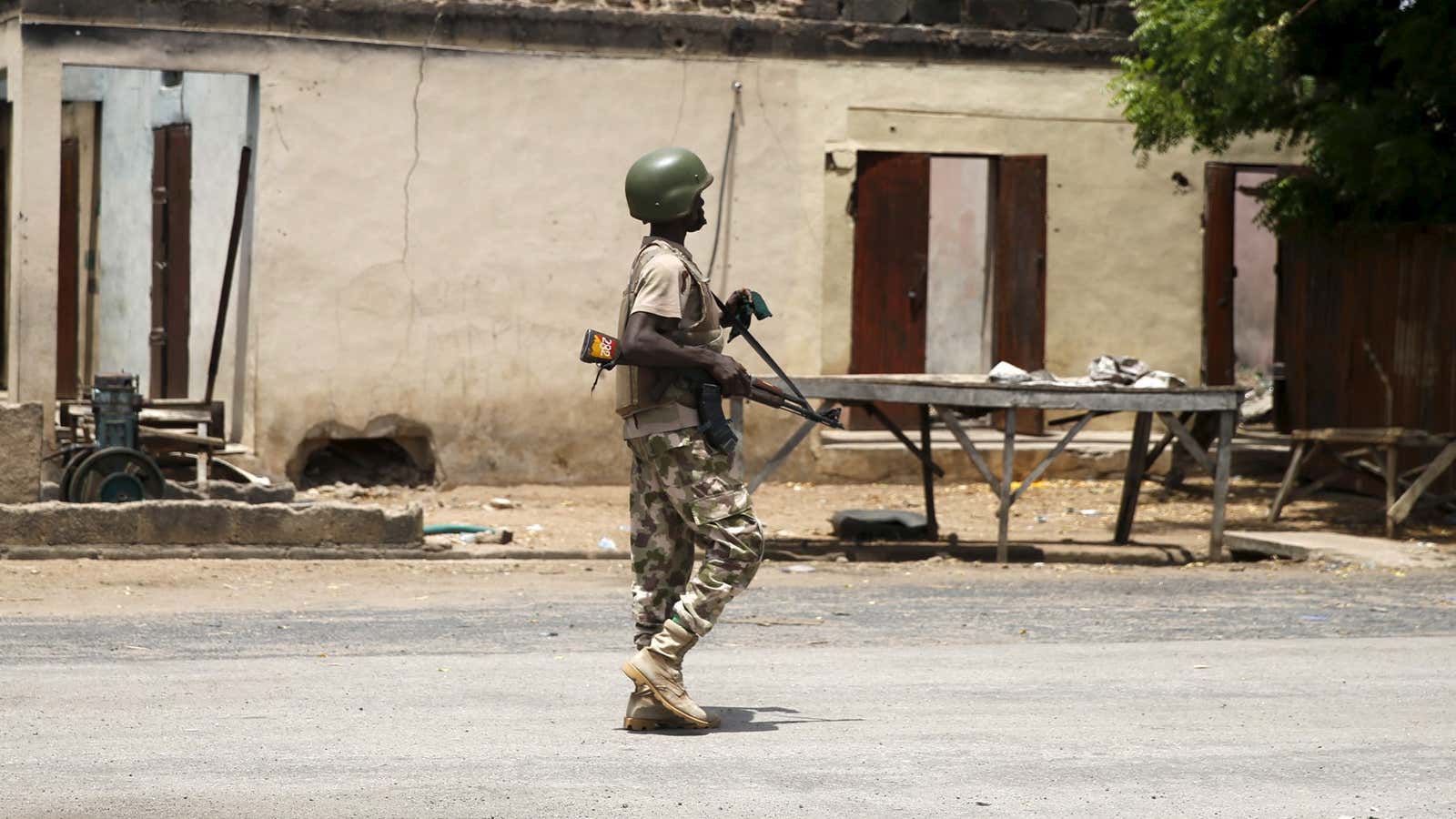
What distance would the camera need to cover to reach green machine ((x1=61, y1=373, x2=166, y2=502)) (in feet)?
38.5

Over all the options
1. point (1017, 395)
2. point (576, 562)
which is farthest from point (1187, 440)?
point (576, 562)

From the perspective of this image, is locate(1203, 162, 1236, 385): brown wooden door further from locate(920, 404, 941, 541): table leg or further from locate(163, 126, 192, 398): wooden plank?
locate(163, 126, 192, 398): wooden plank

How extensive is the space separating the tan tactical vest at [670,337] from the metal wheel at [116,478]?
6725mm

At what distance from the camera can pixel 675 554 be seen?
602cm

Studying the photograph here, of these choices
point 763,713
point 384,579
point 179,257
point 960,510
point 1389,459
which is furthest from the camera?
point 179,257

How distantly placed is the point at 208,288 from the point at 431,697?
10.2 m

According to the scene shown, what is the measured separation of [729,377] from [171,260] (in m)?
12.0

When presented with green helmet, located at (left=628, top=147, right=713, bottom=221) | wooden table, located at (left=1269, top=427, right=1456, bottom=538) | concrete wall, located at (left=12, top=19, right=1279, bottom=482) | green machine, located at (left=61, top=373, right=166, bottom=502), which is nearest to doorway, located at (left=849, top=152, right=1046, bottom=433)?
concrete wall, located at (left=12, top=19, right=1279, bottom=482)

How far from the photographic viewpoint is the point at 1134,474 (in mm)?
12812

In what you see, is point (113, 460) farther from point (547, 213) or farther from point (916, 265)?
point (916, 265)

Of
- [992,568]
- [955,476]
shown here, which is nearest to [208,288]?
[955,476]

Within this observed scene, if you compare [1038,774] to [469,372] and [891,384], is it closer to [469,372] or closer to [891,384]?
[891,384]

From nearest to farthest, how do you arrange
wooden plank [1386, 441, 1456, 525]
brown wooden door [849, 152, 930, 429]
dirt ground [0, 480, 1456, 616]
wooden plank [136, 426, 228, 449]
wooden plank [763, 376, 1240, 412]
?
dirt ground [0, 480, 1456, 616], wooden plank [763, 376, 1240, 412], wooden plank [1386, 441, 1456, 525], wooden plank [136, 426, 228, 449], brown wooden door [849, 152, 930, 429]

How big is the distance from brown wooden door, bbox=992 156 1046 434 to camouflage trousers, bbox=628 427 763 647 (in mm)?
10631
